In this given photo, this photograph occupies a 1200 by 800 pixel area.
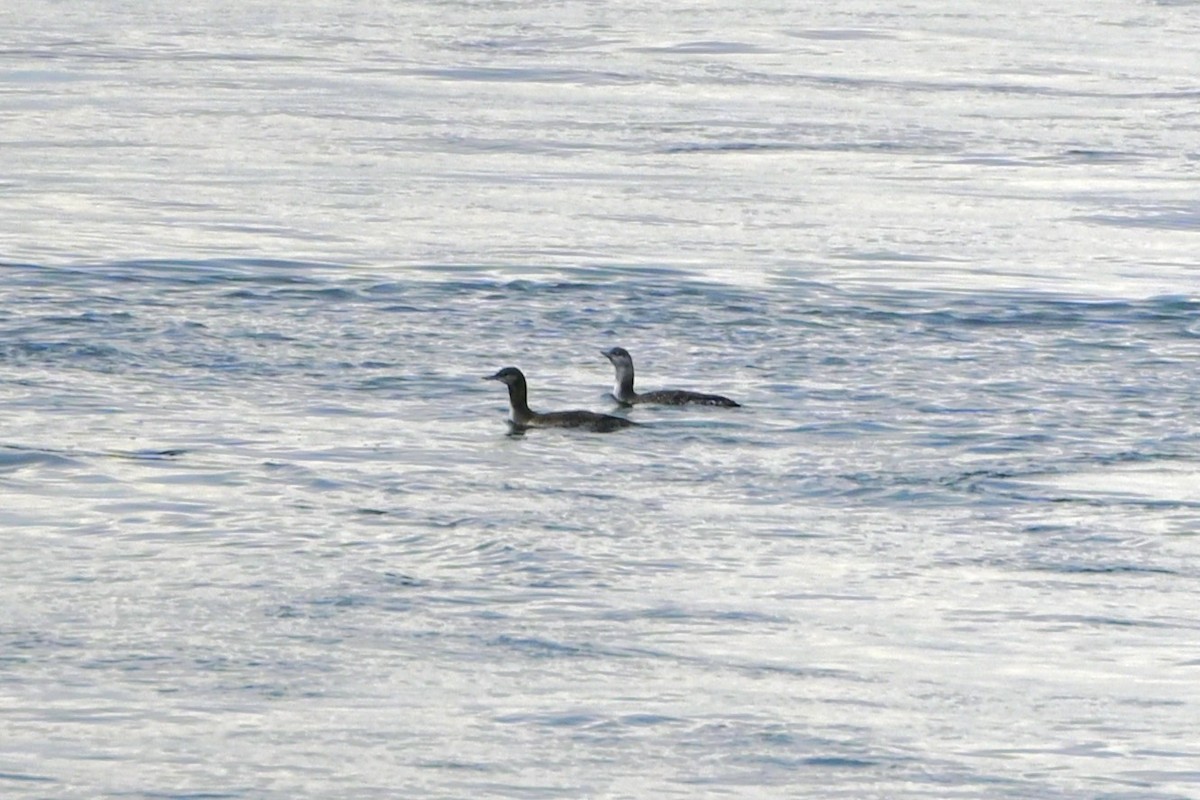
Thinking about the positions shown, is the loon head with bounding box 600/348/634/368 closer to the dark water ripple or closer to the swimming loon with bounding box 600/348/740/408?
the swimming loon with bounding box 600/348/740/408

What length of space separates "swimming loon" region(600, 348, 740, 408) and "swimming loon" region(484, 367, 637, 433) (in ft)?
1.03

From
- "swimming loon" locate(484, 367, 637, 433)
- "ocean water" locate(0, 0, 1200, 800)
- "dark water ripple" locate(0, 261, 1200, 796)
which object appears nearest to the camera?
"ocean water" locate(0, 0, 1200, 800)

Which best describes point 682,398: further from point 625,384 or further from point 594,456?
point 594,456

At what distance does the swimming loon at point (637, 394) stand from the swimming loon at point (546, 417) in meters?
0.31

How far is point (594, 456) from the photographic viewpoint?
43.4 ft

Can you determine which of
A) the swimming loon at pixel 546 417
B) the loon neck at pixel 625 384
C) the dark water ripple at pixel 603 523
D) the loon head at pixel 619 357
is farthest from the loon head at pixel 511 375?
the loon head at pixel 619 357

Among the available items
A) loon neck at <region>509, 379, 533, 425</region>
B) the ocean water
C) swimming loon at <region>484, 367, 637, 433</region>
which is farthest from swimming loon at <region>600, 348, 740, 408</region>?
loon neck at <region>509, 379, 533, 425</region>

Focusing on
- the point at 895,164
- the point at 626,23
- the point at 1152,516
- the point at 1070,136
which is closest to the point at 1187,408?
the point at 1152,516

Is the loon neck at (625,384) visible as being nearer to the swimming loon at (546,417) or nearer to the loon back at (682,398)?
the loon back at (682,398)

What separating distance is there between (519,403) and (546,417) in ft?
0.77

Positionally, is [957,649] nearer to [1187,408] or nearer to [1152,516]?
[1152,516]

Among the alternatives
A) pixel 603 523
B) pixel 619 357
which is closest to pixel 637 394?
pixel 619 357

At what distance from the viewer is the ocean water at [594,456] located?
8.59m

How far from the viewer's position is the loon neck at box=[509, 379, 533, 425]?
13.9 meters
